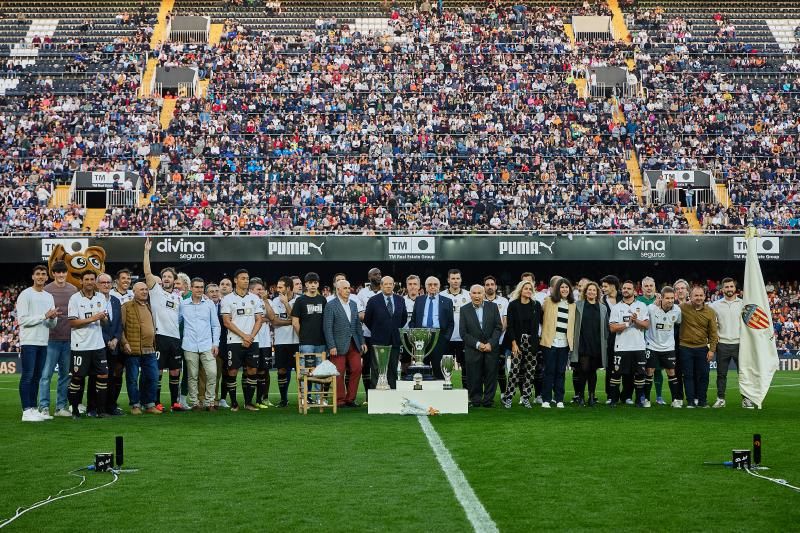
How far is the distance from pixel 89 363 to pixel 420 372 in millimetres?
4563

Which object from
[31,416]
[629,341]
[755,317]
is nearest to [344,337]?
[629,341]

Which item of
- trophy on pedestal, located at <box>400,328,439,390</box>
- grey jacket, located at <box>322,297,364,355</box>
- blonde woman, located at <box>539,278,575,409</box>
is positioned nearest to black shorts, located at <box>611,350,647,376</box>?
blonde woman, located at <box>539,278,575,409</box>

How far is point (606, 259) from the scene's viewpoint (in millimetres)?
35625

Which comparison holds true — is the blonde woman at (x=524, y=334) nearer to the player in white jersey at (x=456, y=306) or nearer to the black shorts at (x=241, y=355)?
the player in white jersey at (x=456, y=306)

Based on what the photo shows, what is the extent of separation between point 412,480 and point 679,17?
46791 millimetres

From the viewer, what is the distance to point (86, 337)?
13938 mm

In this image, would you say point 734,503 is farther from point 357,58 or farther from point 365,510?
point 357,58

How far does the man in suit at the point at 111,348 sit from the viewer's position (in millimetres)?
14242

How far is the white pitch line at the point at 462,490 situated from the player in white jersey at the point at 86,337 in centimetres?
497

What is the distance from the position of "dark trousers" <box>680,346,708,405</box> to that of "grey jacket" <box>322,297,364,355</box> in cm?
500

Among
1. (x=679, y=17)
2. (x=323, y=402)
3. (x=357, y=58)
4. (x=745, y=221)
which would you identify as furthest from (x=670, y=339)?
(x=679, y=17)

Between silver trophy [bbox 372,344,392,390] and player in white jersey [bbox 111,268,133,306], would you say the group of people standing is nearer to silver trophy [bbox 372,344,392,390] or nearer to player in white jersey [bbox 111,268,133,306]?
player in white jersey [bbox 111,268,133,306]

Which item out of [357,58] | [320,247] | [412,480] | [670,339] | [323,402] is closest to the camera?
[412,480]

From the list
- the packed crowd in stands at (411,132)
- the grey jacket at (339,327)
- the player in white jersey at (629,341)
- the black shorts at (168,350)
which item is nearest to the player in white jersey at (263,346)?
the grey jacket at (339,327)
